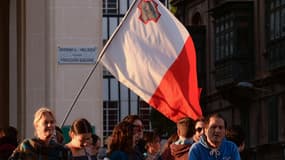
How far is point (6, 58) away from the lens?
1920 centimetres

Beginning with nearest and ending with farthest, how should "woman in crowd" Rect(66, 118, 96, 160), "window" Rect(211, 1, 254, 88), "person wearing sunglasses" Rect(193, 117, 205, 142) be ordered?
"woman in crowd" Rect(66, 118, 96, 160), "person wearing sunglasses" Rect(193, 117, 205, 142), "window" Rect(211, 1, 254, 88)

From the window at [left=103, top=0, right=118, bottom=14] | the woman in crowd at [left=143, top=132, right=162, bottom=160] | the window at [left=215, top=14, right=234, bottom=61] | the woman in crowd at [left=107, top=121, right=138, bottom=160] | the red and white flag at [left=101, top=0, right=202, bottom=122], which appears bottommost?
the woman in crowd at [left=143, top=132, right=162, bottom=160]

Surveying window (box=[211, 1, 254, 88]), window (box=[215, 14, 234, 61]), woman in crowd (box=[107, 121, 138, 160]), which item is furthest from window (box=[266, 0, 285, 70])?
woman in crowd (box=[107, 121, 138, 160])

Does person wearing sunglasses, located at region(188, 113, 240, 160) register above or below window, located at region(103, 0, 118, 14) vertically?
below

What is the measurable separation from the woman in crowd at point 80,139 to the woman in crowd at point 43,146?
55 cm

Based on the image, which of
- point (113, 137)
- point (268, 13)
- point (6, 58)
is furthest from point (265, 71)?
point (113, 137)

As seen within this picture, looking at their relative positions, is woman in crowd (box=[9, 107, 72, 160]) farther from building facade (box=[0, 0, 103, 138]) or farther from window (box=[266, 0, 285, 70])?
window (box=[266, 0, 285, 70])

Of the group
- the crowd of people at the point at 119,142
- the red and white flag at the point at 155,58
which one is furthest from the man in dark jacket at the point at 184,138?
the red and white flag at the point at 155,58

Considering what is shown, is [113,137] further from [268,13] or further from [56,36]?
[268,13]

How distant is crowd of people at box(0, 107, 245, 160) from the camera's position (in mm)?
10523

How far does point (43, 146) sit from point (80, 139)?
69 cm

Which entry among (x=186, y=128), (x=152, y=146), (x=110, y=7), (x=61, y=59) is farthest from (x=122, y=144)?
(x=110, y=7)

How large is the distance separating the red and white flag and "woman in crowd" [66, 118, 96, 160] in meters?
3.59

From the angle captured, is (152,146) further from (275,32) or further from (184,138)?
(275,32)
